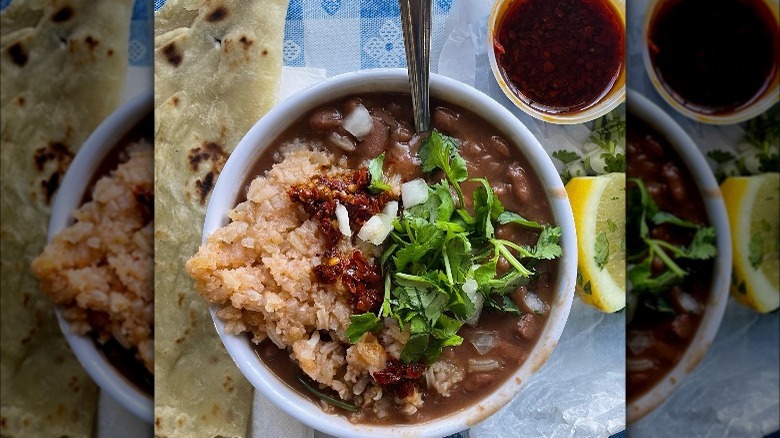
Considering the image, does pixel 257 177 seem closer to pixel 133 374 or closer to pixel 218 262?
pixel 218 262

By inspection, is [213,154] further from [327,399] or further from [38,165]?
[327,399]

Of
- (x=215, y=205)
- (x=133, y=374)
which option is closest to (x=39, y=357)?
(x=133, y=374)

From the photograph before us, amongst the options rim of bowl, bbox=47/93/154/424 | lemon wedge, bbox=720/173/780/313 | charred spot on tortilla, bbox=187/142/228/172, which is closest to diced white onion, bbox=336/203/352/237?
charred spot on tortilla, bbox=187/142/228/172

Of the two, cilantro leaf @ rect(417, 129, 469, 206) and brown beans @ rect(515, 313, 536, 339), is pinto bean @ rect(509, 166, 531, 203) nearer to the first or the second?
cilantro leaf @ rect(417, 129, 469, 206)

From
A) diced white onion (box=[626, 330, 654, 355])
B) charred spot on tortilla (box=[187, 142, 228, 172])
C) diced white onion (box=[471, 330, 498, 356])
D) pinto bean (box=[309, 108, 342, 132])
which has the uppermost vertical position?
pinto bean (box=[309, 108, 342, 132])

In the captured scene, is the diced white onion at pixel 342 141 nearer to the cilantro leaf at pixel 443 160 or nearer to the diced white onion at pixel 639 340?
the cilantro leaf at pixel 443 160

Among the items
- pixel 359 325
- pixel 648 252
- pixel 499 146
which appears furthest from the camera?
pixel 648 252

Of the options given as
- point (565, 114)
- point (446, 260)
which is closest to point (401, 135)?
point (446, 260)
